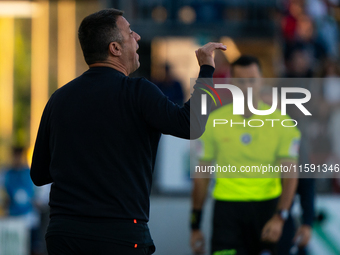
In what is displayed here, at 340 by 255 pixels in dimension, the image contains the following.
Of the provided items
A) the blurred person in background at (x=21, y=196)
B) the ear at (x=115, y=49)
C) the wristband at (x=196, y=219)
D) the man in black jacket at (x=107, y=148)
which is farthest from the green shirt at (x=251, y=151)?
the blurred person in background at (x=21, y=196)

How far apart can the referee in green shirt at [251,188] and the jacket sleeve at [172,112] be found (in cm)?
170

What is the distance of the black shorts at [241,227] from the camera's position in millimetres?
3912

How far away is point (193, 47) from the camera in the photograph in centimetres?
1079

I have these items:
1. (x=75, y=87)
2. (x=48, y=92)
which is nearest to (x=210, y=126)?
(x=75, y=87)

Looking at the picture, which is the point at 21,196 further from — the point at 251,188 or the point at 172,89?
the point at 251,188

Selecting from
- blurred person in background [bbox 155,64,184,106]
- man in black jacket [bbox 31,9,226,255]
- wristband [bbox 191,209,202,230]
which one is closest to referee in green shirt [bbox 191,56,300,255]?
wristband [bbox 191,209,202,230]

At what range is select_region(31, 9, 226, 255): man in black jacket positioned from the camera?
224 centimetres

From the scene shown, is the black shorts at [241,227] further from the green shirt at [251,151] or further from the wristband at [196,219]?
the wristband at [196,219]

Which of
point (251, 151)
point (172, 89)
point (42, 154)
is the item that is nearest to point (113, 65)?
point (42, 154)

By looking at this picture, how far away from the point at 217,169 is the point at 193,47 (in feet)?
23.4

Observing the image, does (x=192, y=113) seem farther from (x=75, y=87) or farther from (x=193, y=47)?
(x=193, y=47)

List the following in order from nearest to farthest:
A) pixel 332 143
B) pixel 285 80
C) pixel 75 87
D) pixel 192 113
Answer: pixel 192 113 < pixel 75 87 < pixel 332 143 < pixel 285 80

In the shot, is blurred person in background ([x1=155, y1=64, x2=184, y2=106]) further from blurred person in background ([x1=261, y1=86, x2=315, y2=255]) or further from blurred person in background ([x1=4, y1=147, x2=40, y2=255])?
blurred person in background ([x1=261, y1=86, x2=315, y2=255])

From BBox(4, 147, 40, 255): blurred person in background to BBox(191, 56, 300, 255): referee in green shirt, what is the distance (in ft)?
13.8
